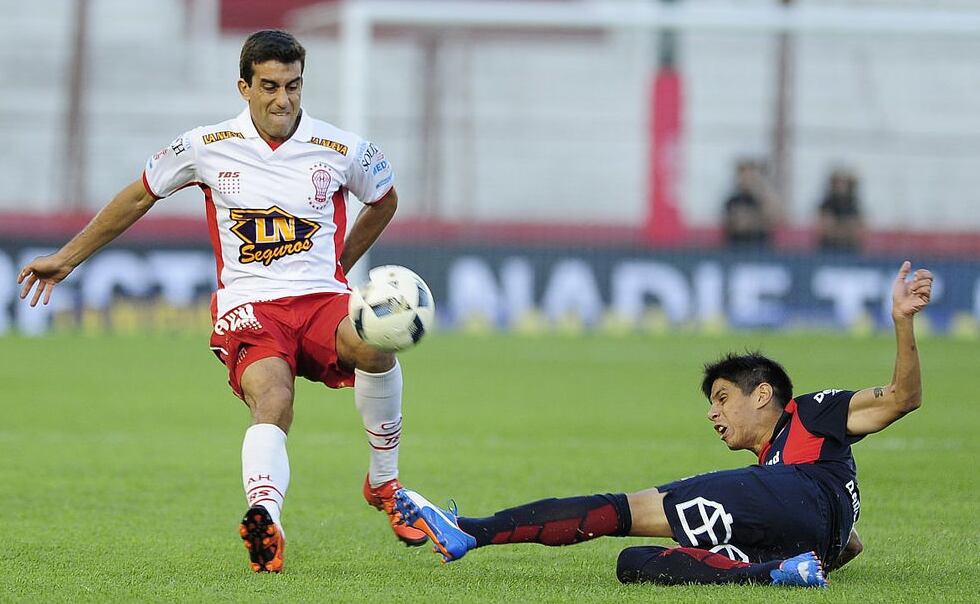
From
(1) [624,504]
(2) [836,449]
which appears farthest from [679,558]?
(2) [836,449]

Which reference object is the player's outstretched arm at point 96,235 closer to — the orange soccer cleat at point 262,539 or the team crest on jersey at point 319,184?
the team crest on jersey at point 319,184

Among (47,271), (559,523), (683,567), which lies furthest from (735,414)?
(47,271)

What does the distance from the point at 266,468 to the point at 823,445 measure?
197 centimetres

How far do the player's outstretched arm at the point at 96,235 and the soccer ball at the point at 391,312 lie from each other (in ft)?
3.43

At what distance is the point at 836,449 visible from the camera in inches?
215

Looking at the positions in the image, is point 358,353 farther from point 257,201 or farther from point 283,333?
point 257,201

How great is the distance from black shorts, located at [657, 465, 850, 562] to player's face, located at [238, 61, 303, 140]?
2.15 meters

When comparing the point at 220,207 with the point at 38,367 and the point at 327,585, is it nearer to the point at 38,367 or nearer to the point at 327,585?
the point at 327,585

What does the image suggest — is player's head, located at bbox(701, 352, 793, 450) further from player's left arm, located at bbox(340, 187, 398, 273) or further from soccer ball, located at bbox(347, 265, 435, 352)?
player's left arm, located at bbox(340, 187, 398, 273)

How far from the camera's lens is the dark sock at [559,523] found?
213 inches

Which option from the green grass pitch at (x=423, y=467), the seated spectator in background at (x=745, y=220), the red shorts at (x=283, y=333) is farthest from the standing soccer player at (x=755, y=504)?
the seated spectator in background at (x=745, y=220)

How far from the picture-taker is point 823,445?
5.47 m

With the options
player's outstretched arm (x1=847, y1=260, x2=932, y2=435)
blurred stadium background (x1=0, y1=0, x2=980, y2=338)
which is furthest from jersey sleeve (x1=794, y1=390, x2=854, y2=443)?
blurred stadium background (x1=0, y1=0, x2=980, y2=338)

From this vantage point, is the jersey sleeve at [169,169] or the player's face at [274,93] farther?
the jersey sleeve at [169,169]
